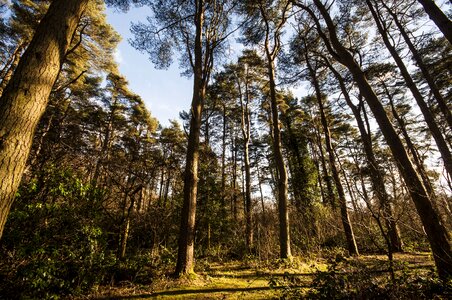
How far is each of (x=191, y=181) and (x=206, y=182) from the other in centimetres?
526

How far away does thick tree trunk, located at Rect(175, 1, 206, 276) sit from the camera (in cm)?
520

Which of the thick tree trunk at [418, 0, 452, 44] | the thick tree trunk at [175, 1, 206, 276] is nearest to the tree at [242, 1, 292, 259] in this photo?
the thick tree trunk at [175, 1, 206, 276]

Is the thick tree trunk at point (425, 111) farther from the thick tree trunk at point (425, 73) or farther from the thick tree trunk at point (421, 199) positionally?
the thick tree trunk at point (421, 199)

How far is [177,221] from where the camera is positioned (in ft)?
30.9

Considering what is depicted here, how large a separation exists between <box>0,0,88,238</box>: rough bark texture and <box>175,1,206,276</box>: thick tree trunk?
163 inches

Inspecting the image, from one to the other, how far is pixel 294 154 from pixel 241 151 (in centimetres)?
595

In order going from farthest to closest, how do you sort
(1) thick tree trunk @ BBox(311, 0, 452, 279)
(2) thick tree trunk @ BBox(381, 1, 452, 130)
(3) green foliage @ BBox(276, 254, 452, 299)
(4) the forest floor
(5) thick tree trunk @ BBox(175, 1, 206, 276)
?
(2) thick tree trunk @ BBox(381, 1, 452, 130), (5) thick tree trunk @ BBox(175, 1, 206, 276), (4) the forest floor, (1) thick tree trunk @ BBox(311, 0, 452, 279), (3) green foliage @ BBox(276, 254, 452, 299)

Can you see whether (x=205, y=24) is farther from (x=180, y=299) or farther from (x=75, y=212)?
(x=180, y=299)

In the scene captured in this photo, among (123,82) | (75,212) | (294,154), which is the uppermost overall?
(123,82)

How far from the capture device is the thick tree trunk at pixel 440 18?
4.08 metres

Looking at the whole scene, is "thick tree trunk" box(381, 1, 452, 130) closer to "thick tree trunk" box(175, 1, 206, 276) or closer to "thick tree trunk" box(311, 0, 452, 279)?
"thick tree trunk" box(311, 0, 452, 279)

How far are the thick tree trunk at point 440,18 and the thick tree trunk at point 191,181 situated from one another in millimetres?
5561

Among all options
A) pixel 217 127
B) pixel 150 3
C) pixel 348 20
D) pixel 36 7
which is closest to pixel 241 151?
pixel 217 127

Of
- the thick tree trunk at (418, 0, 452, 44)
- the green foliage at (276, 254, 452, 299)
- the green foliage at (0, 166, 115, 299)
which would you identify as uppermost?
the thick tree trunk at (418, 0, 452, 44)
